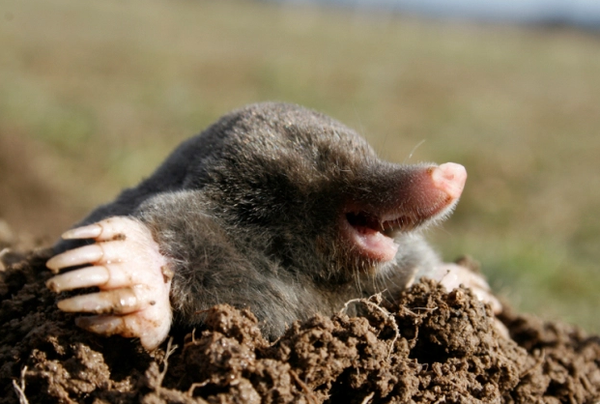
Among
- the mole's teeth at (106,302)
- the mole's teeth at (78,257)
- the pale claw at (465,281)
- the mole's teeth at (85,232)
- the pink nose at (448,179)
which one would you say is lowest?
the mole's teeth at (106,302)

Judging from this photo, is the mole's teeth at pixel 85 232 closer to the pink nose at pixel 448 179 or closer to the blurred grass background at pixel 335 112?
the pink nose at pixel 448 179

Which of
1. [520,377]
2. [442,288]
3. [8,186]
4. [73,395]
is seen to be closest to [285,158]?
[442,288]

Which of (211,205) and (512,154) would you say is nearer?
(211,205)

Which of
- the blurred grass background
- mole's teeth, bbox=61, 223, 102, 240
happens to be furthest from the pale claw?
mole's teeth, bbox=61, 223, 102, 240

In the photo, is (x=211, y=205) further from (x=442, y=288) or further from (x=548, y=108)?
(x=548, y=108)

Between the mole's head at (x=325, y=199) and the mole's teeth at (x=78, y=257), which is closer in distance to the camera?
the mole's teeth at (x=78, y=257)

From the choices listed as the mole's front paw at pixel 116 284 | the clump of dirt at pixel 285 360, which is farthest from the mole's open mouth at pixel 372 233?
the mole's front paw at pixel 116 284
